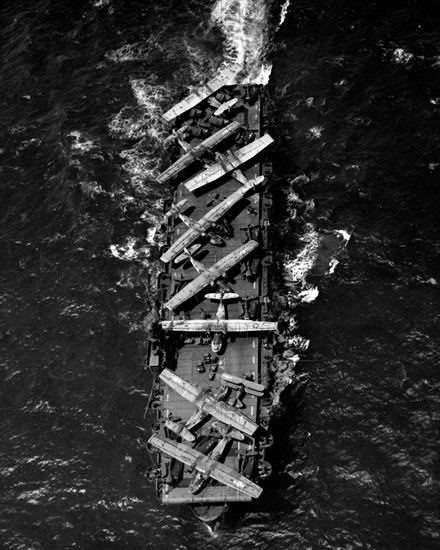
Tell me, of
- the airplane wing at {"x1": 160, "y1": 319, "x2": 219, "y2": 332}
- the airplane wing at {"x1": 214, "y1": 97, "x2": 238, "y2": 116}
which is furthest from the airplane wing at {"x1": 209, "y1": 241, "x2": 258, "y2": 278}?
the airplane wing at {"x1": 214, "y1": 97, "x2": 238, "y2": 116}

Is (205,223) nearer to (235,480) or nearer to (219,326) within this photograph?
(219,326)

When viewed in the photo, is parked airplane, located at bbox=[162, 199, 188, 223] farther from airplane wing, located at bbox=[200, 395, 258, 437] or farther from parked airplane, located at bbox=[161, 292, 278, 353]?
airplane wing, located at bbox=[200, 395, 258, 437]

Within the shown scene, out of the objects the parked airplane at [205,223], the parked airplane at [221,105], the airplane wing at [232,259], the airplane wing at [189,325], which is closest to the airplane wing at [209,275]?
the airplane wing at [232,259]

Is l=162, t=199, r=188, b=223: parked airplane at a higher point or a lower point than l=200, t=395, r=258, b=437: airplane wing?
higher

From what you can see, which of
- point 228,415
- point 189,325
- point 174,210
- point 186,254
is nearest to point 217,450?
point 228,415

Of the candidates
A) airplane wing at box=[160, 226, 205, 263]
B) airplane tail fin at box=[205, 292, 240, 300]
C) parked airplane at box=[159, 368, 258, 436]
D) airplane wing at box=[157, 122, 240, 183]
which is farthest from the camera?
airplane wing at box=[157, 122, 240, 183]

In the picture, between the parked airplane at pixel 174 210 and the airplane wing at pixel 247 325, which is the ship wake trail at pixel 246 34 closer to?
the parked airplane at pixel 174 210

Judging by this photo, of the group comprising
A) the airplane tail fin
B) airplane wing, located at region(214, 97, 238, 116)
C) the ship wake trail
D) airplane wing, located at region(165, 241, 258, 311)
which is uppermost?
the ship wake trail
